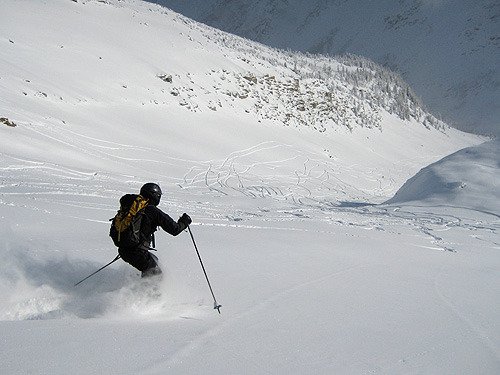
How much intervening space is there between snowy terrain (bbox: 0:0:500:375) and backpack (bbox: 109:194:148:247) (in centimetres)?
65

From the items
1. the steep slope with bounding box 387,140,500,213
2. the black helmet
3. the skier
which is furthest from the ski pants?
the steep slope with bounding box 387,140,500,213

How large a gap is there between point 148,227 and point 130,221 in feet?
0.69

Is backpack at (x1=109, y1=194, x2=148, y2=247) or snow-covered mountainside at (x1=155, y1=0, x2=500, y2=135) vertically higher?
snow-covered mountainside at (x1=155, y1=0, x2=500, y2=135)

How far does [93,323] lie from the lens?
293 cm

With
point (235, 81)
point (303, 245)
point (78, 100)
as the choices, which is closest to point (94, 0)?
point (235, 81)

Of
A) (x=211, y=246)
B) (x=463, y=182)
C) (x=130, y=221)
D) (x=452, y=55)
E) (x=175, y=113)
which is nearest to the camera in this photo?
(x=130, y=221)

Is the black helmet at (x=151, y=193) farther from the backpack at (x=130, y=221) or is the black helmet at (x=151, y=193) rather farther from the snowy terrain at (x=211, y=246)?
the snowy terrain at (x=211, y=246)

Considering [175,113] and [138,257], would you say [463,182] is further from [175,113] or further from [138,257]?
[175,113]

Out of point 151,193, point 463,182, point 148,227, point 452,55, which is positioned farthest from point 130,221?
point 452,55

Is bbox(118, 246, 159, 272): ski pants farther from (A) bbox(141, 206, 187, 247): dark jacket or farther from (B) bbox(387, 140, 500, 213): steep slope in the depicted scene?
(B) bbox(387, 140, 500, 213): steep slope

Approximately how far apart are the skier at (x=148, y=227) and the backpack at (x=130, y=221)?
7cm

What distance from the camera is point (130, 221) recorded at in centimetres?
368

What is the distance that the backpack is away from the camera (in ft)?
12.0

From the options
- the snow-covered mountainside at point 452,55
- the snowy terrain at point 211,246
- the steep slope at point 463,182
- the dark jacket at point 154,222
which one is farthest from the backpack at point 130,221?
the snow-covered mountainside at point 452,55
